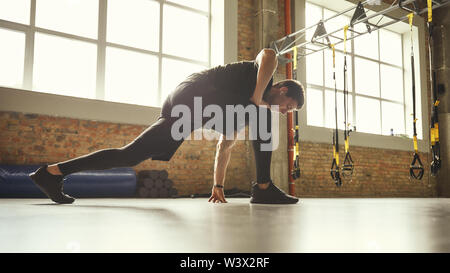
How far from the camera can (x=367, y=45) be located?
352 inches

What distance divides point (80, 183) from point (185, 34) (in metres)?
3.42

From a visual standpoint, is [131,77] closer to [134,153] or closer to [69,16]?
[69,16]

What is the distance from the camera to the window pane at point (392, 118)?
8.94m

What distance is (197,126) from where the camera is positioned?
2.54 m

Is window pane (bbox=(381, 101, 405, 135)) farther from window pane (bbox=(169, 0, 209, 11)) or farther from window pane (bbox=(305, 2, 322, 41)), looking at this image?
window pane (bbox=(169, 0, 209, 11))

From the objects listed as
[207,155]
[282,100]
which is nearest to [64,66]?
[207,155]

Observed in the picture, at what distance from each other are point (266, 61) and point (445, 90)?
24.2 ft

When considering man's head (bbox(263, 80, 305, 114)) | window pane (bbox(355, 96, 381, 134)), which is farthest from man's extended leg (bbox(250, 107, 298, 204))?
window pane (bbox(355, 96, 381, 134))

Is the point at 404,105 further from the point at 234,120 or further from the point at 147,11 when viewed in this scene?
the point at 234,120

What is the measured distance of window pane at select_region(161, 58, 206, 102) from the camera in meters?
6.41

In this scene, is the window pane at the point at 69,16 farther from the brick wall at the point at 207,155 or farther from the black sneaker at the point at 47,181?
the black sneaker at the point at 47,181

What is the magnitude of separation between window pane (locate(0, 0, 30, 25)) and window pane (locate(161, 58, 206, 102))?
2.15m

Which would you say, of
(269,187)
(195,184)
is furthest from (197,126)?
(195,184)

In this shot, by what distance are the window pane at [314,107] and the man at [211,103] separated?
5.04 metres
